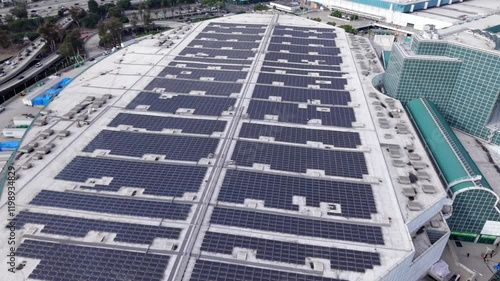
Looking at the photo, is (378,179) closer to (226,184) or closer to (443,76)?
(226,184)

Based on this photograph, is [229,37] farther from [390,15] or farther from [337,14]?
[390,15]

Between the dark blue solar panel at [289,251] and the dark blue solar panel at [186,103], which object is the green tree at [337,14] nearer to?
the dark blue solar panel at [186,103]

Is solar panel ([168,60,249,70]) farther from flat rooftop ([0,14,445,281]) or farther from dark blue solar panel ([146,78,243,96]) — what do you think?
dark blue solar panel ([146,78,243,96])

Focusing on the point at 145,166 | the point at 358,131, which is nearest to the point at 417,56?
the point at 358,131

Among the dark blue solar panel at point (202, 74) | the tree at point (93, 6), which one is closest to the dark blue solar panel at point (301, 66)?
the dark blue solar panel at point (202, 74)

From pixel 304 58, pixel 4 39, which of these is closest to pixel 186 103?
pixel 304 58
